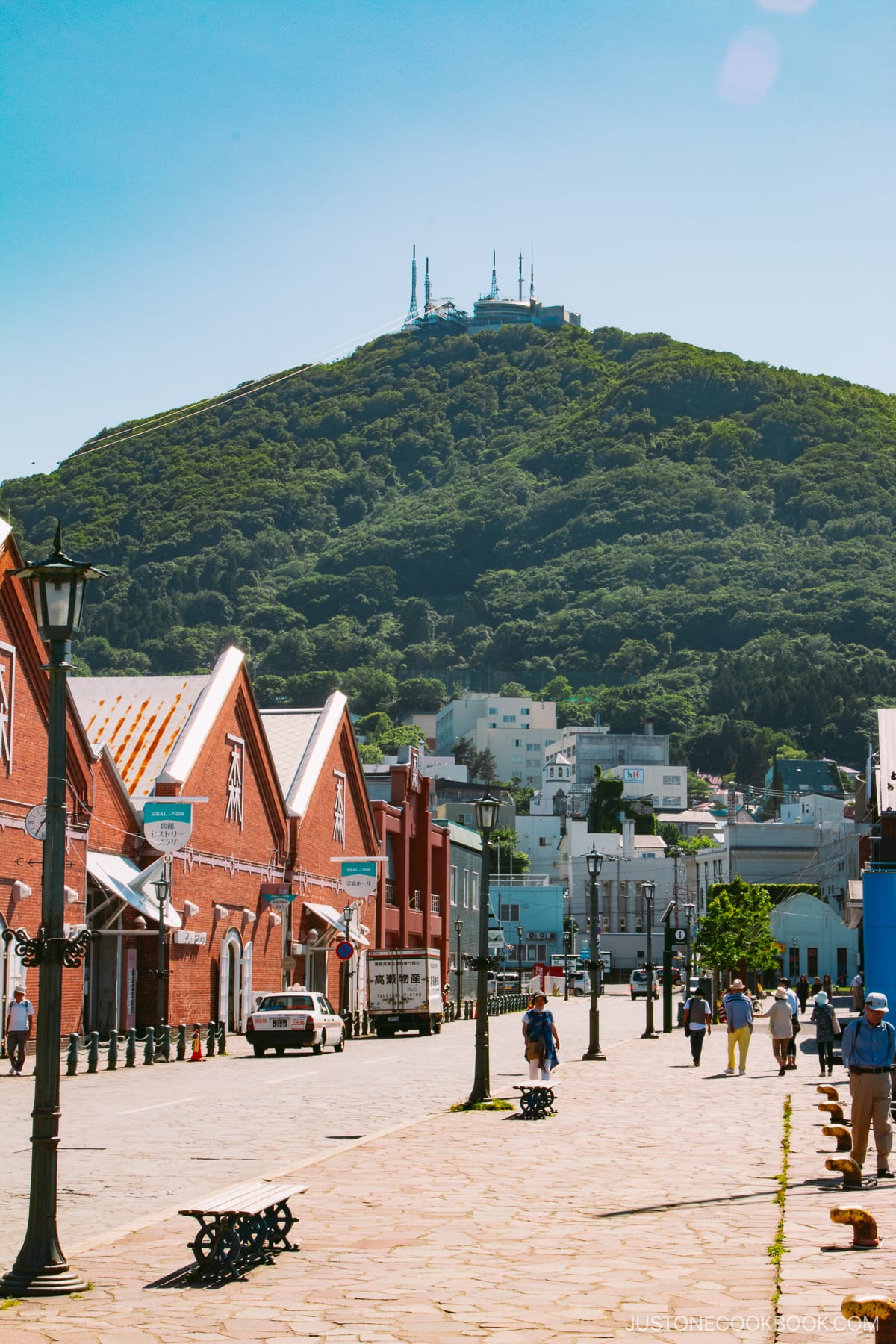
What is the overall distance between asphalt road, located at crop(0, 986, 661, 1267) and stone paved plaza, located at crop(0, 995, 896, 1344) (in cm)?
10

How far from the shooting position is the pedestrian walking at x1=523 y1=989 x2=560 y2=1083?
2470 cm

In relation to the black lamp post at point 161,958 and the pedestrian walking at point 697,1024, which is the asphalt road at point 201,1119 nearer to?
the black lamp post at point 161,958

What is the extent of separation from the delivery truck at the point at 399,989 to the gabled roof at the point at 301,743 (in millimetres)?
6521

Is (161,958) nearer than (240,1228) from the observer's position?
No

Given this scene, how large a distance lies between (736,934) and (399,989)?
3479cm

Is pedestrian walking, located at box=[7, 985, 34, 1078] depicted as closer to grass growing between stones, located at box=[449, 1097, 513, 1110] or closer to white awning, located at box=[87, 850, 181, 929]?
white awning, located at box=[87, 850, 181, 929]

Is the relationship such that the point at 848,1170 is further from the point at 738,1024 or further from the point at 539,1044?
the point at 738,1024

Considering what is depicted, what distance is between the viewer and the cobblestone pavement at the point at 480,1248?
30.8ft

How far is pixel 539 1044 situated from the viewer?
81.1 feet

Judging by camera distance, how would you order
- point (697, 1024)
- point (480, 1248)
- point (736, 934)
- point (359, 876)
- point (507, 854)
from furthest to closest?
point (507, 854)
point (736, 934)
point (359, 876)
point (697, 1024)
point (480, 1248)

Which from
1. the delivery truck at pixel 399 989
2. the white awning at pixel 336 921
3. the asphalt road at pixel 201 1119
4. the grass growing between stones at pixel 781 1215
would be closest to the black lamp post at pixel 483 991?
the asphalt road at pixel 201 1119

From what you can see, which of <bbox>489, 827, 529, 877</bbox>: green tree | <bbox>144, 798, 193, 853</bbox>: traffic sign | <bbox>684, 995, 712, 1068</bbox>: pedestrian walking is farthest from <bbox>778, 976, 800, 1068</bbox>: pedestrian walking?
<bbox>489, 827, 529, 877</bbox>: green tree

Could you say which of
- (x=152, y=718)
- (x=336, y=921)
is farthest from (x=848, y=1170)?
(x=336, y=921)

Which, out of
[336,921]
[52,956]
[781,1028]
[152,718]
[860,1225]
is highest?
[152,718]
